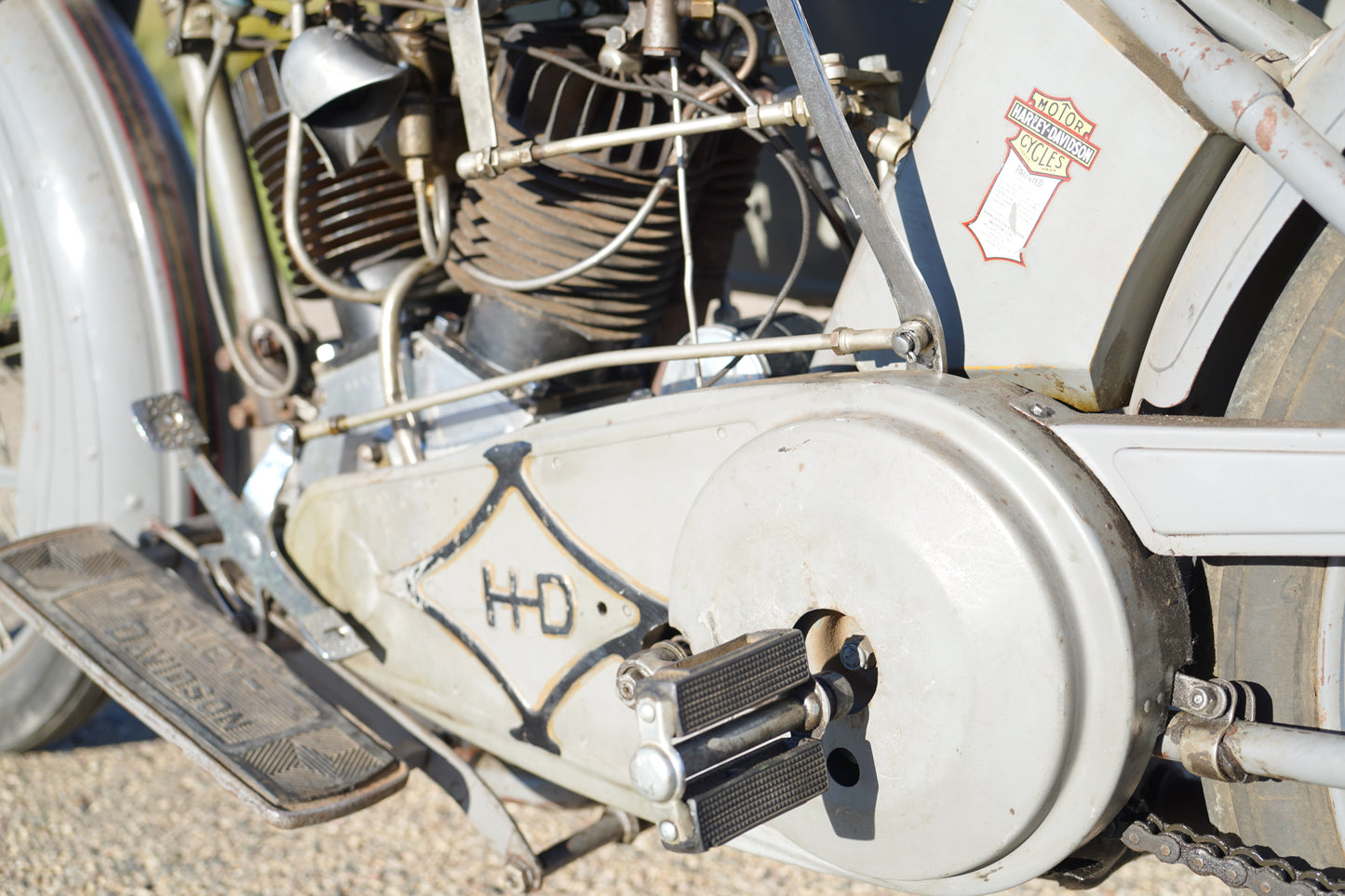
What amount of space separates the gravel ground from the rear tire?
801 mm

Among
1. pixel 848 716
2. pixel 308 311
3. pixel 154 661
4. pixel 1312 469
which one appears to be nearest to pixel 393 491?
pixel 154 661

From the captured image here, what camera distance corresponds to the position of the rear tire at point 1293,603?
110 centimetres

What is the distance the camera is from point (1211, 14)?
3.70 ft

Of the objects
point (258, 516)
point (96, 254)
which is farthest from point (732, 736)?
point (96, 254)

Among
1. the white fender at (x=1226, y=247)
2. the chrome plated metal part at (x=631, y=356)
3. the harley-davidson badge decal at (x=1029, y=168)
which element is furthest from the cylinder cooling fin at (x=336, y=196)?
the white fender at (x=1226, y=247)

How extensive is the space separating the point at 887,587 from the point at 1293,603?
41 centimetres

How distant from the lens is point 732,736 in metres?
1.12

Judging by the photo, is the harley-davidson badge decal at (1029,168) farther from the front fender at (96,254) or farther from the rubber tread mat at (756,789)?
the front fender at (96,254)

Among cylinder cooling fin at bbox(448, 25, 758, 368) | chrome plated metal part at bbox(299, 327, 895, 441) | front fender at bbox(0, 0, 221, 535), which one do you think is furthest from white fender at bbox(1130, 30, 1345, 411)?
front fender at bbox(0, 0, 221, 535)

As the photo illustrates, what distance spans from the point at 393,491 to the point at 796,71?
0.92m

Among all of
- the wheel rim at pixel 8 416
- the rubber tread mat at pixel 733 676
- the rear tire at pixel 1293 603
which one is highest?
the rear tire at pixel 1293 603

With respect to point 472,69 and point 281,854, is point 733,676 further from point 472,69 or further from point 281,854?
point 281,854

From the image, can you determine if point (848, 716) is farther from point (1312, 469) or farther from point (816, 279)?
point (816, 279)

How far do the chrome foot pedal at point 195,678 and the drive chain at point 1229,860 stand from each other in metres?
1.05
